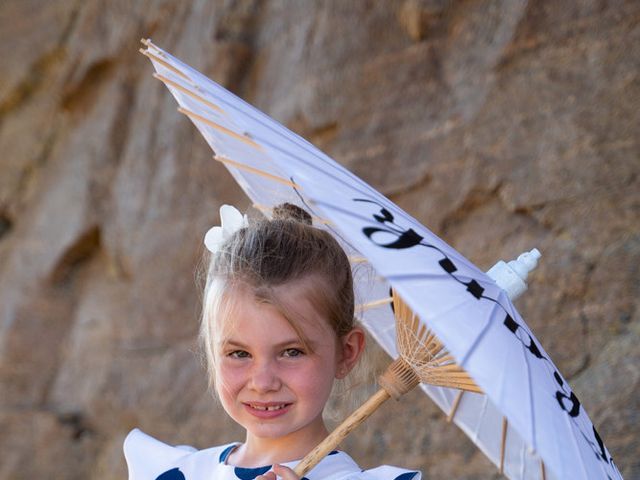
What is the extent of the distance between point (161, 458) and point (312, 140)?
1818 mm

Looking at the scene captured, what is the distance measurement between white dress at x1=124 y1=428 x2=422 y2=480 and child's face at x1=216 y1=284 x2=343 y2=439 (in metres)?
0.09

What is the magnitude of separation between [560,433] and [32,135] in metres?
3.90

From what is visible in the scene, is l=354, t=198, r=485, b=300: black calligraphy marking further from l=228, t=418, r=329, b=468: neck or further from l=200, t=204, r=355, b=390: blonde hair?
l=228, t=418, r=329, b=468: neck

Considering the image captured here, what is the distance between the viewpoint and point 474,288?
1279 mm

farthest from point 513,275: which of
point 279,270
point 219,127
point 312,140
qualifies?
point 312,140

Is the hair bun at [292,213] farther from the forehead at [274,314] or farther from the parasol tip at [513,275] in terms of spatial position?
the parasol tip at [513,275]

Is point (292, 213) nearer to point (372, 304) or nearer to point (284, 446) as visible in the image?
point (372, 304)

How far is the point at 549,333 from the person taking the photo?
2650mm

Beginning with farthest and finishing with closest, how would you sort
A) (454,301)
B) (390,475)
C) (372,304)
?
(372,304) → (390,475) → (454,301)

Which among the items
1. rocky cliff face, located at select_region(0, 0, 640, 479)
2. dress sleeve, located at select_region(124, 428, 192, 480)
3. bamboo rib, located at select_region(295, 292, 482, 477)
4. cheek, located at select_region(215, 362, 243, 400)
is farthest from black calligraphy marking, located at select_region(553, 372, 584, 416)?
rocky cliff face, located at select_region(0, 0, 640, 479)

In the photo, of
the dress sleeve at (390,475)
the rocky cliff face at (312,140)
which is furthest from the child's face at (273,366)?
the rocky cliff face at (312,140)

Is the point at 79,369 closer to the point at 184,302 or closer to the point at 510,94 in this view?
the point at 184,302

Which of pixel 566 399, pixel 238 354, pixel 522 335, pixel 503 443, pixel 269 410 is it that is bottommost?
pixel 503 443

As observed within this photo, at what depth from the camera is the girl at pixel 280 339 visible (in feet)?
5.00
